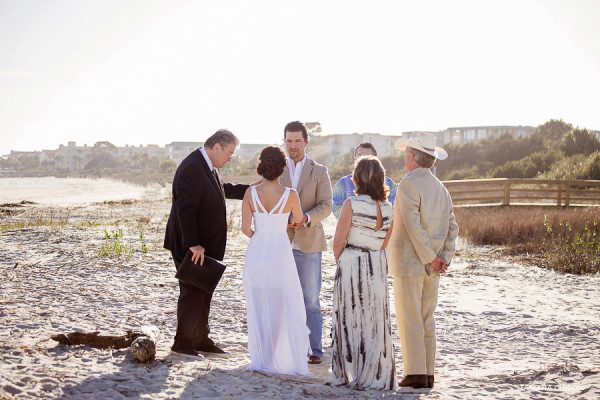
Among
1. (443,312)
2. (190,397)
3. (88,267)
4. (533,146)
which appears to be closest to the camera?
(190,397)

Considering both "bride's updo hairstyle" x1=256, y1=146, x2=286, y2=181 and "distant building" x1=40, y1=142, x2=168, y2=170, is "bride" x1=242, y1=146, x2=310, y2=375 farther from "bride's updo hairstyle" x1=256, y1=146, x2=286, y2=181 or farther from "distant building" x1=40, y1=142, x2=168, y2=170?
"distant building" x1=40, y1=142, x2=168, y2=170

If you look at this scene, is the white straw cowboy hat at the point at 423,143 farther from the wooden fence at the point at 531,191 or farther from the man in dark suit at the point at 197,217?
the wooden fence at the point at 531,191

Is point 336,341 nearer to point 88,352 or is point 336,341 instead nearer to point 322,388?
point 322,388

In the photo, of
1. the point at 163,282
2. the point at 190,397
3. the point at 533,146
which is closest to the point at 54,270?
the point at 163,282

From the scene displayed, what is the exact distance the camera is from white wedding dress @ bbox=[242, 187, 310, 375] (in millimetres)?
4617

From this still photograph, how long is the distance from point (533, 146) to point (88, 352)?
131ft

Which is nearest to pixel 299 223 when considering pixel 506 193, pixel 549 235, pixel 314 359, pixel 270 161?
pixel 270 161

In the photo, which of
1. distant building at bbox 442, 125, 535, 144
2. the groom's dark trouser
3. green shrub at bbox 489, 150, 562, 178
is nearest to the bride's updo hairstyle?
the groom's dark trouser

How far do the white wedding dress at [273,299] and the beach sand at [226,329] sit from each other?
0.20 metres

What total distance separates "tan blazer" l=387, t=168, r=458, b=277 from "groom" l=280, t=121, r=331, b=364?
800 millimetres

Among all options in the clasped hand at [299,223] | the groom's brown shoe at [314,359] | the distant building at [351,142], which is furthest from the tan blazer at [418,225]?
the distant building at [351,142]

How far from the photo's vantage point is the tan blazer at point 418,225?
434cm

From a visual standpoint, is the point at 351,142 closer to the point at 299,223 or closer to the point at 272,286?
the point at 299,223

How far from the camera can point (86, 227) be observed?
47.3 feet
